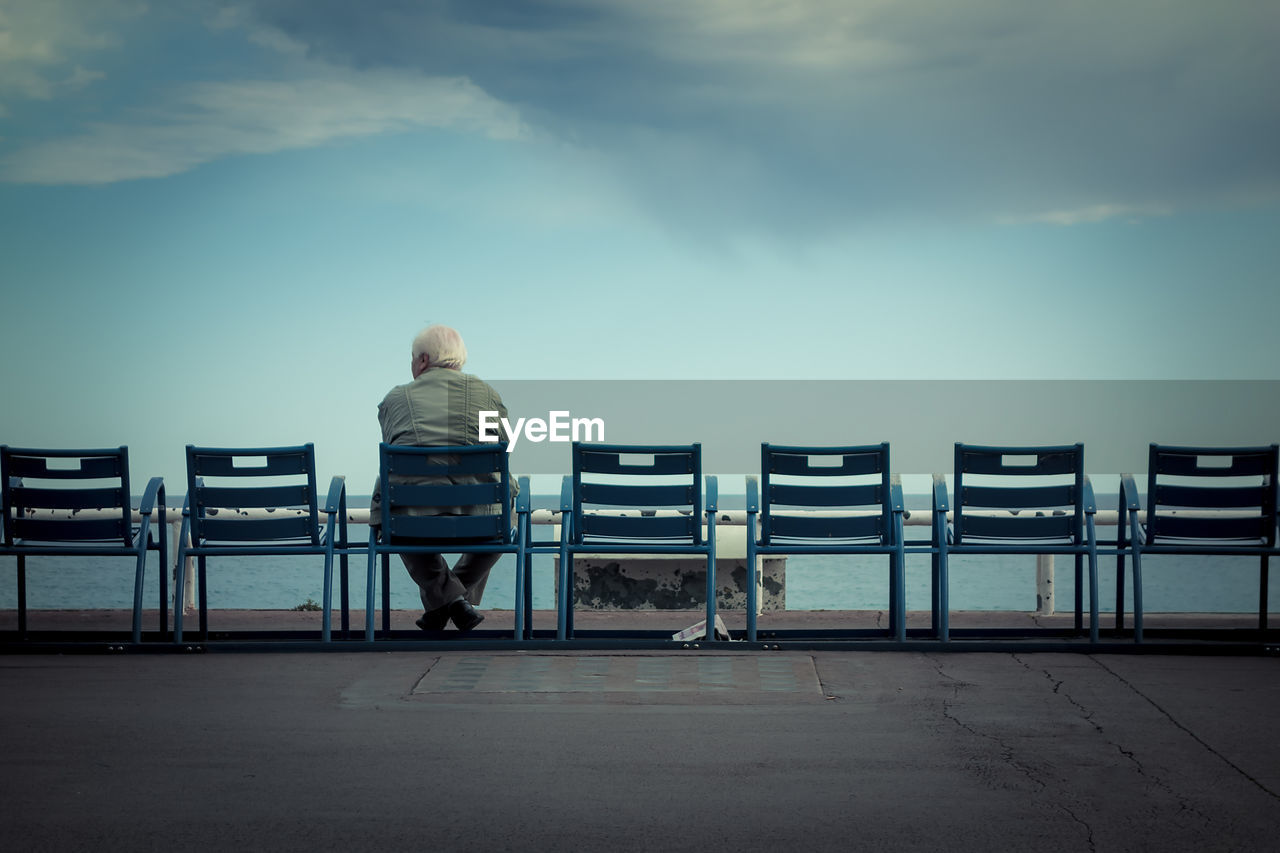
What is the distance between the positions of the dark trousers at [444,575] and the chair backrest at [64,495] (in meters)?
1.61

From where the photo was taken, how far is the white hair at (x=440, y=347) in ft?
25.3

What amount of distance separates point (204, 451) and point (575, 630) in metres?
2.41

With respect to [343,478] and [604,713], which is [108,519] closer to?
[343,478]

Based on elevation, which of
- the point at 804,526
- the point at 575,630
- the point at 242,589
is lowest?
the point at 242,589

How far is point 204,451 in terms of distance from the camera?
23.6 feet

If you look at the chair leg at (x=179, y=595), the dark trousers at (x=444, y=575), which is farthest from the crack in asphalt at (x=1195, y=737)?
the chair leg at (x=179, y=595)

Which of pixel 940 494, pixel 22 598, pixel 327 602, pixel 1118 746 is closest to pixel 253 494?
pixel 327 602

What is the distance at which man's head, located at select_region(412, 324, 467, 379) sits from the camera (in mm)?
7727

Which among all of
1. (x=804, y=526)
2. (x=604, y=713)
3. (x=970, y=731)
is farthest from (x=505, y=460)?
(x=970, y=731)

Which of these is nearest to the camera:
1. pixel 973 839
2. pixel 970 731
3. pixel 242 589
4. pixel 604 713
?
pixel 973 839

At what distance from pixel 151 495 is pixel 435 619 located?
1760mm

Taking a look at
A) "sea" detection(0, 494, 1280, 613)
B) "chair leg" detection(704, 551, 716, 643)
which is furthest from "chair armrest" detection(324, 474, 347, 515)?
"sea" detection(0, 494, 1280, 613)

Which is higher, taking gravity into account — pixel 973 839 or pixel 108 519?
pixel 108 519

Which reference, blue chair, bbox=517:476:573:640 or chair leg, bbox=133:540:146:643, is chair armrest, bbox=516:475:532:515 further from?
chair leg, bbox=133:540:146:643
